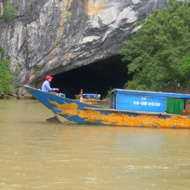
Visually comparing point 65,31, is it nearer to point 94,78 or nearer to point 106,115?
point 94,78

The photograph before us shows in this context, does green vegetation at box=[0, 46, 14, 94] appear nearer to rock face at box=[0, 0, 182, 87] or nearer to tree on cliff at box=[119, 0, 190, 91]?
rock face at box=[0, 0, 182, 87]

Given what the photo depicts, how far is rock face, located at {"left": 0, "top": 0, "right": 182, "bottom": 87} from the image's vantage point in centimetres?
2897

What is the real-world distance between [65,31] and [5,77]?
5867 mm

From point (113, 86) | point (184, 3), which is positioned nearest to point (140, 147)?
point (184, 3)

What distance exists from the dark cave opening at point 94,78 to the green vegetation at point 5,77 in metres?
8.12

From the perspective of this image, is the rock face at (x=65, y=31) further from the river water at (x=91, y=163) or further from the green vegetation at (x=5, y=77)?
the river water at (x=91, y=163)

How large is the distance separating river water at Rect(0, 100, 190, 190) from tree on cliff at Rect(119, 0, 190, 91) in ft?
56.9

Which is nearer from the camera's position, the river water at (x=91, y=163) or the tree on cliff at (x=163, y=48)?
the river water at (x=91, y=163)

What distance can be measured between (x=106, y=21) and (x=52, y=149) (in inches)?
954

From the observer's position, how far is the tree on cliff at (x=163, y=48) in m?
24.2

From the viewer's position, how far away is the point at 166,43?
24.6m

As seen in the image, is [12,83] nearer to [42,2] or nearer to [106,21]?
[42,2]

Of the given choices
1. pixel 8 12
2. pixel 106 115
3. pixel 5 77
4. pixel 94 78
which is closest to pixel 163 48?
pixel 5 77

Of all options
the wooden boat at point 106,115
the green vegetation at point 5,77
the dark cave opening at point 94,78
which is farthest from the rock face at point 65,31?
the wooden boat at point 106,115
